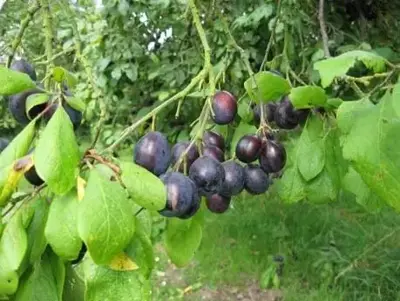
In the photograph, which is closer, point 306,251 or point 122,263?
point 122,263

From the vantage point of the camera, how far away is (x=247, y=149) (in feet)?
3.07

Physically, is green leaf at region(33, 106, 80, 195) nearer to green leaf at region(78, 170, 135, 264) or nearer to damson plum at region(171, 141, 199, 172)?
green leaf at region(78, 170, 135, 264)

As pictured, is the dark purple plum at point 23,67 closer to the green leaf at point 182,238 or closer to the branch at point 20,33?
the branch at point 20,33

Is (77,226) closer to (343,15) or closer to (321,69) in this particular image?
(321,69)

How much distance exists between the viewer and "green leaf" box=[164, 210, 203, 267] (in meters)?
0.94

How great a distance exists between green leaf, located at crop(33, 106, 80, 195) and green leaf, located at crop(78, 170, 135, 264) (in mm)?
25

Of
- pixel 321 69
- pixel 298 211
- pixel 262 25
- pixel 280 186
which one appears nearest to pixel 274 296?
pixel 298 211

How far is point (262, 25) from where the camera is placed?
290 cm

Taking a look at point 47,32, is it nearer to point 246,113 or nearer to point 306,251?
point 246,113

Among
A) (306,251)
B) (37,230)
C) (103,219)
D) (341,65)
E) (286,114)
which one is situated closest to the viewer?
(103,219)

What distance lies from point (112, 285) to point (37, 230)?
0.35 ft

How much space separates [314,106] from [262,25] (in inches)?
77.1

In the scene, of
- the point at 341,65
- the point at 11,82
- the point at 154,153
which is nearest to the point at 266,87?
the point at 341,65

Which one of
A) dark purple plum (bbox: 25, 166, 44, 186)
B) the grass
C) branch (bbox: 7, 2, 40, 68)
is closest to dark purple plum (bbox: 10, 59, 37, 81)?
branch (bbox: 7, 2, 40, 68)
